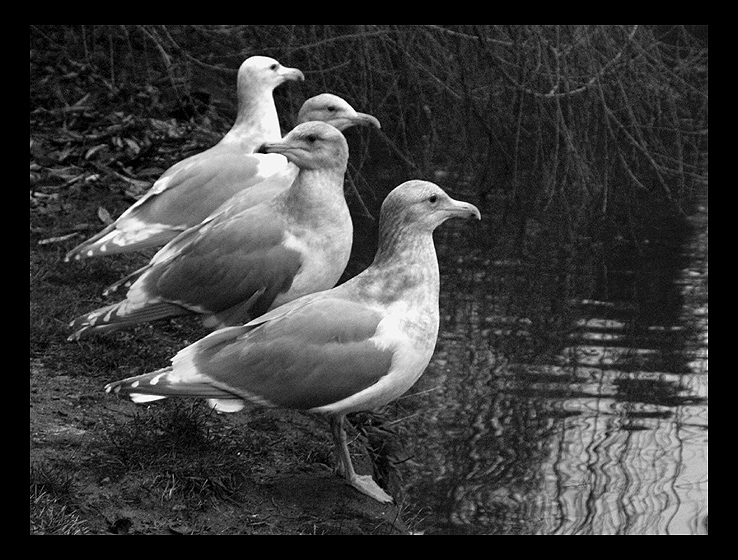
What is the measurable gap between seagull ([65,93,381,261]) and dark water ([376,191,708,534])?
57.0 inches

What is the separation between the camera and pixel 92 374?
226 inches

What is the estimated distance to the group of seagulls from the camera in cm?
452

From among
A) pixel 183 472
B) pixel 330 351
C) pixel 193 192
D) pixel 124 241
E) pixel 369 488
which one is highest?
pixel 193 192

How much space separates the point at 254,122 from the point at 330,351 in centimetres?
281

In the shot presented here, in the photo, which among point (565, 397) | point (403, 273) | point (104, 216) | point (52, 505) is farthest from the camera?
point (104, 216)

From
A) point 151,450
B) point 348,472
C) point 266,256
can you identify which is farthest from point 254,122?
point 348,472

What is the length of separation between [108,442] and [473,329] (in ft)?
8.41

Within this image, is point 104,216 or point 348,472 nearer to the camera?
point 348,472

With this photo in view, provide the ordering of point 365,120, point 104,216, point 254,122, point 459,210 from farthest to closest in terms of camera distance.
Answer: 1. point 104,216
2. point 254,122
3. point 365,120
4. point 459,210

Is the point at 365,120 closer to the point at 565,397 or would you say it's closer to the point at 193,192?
the point at 193,192

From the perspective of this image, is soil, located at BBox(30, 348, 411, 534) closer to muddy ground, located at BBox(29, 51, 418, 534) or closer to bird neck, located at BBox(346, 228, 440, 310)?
muddy ground, located at BBox(29, 51, 418, 534)

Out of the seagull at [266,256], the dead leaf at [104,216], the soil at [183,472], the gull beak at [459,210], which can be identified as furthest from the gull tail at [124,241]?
the gull beak at [459,210]

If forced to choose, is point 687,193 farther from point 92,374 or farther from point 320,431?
point 92,374

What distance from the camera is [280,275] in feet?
17.5
